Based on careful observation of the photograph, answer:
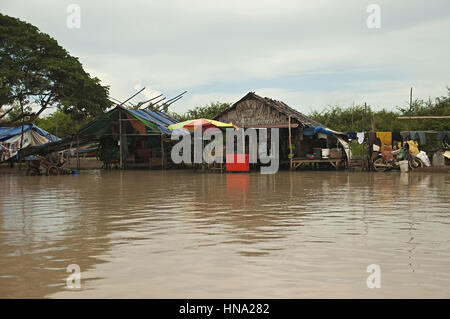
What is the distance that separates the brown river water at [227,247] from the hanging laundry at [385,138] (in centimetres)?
1175

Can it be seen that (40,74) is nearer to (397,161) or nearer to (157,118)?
(157,118)

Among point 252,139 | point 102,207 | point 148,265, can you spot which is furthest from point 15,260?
point 252,139

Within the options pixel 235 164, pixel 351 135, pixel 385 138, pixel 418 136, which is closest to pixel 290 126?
pixel 351 135

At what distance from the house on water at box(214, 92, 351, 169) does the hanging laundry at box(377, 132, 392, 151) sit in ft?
5.88

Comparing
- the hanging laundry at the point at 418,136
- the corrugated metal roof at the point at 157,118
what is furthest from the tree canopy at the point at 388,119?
the corrugated metal roof at the point at 157,118

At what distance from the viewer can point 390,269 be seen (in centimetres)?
482

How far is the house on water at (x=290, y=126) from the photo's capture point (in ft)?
77.2

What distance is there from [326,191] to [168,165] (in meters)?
15.6

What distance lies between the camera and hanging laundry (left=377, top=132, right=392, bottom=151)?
22156mm

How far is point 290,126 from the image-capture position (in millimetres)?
24000

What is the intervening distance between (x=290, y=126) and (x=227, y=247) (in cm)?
1857

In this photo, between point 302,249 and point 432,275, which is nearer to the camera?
point 432,275
